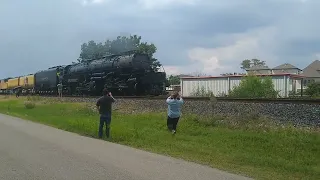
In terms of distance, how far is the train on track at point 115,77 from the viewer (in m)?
28.6

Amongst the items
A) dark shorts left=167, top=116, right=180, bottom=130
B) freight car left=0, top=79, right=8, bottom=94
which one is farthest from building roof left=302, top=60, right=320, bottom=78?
dark shorts left=167, top=116, right=180, bottom=130

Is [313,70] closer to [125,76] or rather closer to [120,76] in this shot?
[120,76]

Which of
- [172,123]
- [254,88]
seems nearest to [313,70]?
[254,88]

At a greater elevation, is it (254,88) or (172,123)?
(254,88)

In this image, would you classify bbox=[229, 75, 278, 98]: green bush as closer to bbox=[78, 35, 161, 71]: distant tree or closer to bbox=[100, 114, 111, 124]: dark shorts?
bbox=[100, 114, 111, 124]: dark shorts

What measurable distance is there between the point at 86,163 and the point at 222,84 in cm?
3692

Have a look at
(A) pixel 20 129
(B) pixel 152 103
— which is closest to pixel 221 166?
(A) pixel 20 129

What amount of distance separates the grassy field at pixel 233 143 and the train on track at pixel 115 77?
12.0 meters

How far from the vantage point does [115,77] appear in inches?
1177

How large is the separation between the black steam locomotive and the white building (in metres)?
14.2

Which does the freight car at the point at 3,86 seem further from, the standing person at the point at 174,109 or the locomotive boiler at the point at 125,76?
the standing person at the point at 174,109

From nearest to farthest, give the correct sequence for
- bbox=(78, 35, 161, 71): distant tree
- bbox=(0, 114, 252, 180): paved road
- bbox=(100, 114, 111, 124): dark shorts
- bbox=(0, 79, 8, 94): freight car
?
bbox=(0, 114, 252, 180): paved road → bbox=(100, 114, 111, 124): dark shorts → bbox=(0, 79, 8, 94): freight car → bbox=(78, 35, 161, 71): distant tree

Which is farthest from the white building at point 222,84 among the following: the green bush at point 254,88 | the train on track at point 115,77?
the train on track at point 115,77

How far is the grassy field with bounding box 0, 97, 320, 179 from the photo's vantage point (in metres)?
8.30
